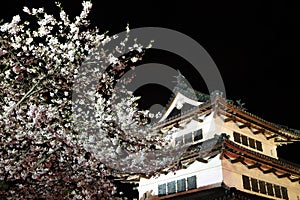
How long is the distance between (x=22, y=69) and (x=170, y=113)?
14.7 metres

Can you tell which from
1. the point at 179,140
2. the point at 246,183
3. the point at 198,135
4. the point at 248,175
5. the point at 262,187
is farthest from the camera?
the point at 179,140

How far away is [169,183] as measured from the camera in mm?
23016

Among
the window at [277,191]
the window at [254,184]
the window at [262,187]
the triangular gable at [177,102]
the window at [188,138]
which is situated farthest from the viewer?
the triangular gable at [177,102]

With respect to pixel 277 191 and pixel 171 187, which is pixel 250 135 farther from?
pixel 171 187

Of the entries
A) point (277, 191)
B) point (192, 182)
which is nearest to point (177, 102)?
point (192, 182)

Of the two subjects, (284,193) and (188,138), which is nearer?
(284,193)

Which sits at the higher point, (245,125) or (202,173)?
(245,125)

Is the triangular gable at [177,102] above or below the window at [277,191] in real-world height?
above

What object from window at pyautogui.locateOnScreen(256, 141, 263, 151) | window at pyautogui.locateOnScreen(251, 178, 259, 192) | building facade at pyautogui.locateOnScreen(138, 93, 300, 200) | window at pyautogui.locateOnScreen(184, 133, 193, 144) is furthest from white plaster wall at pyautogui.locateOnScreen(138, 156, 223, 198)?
window at pyautogui.locateOnScreen(256, 141, 263, 151)

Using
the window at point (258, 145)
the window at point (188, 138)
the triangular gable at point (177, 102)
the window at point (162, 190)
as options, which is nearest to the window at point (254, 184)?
the window at point (258, 145)

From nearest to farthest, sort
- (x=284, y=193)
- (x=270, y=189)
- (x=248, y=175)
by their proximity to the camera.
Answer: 1. (x=248, y=175)
2. (x=270, y=189)
3. (x=284, y=193)

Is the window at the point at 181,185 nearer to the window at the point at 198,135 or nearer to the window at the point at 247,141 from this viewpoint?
the window at the point at 198,135

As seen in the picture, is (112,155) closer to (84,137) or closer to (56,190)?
(84,137)

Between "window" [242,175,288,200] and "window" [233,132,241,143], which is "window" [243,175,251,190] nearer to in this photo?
"window" [242,175,288,200]
